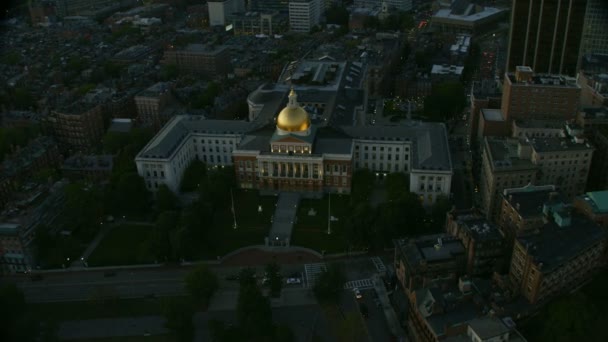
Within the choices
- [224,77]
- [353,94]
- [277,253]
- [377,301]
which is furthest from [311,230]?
[224,77]

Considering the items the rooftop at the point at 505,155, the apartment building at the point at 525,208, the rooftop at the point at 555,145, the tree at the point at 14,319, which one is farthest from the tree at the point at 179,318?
the rooftop at the point at 555,145

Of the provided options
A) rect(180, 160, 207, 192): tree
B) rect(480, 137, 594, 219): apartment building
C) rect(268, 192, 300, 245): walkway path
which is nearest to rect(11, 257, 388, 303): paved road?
rect(268, 192, 300, 245): walkway path

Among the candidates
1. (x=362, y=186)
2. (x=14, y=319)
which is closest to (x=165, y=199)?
(x=14, y=319)

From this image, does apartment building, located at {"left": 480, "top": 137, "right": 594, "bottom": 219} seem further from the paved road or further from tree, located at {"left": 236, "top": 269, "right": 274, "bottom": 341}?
tree, located at {"left": 236, "top": 269, "right": 274, "bottom": 341}

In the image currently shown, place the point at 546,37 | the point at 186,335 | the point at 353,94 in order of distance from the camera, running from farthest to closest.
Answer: the point at 546,37, the point at 353,94, the point at 186,335

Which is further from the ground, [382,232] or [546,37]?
[546,37]

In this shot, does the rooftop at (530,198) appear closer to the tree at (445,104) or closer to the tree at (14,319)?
the tree at (445,104)

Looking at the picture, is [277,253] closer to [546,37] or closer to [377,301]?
[377,301]
